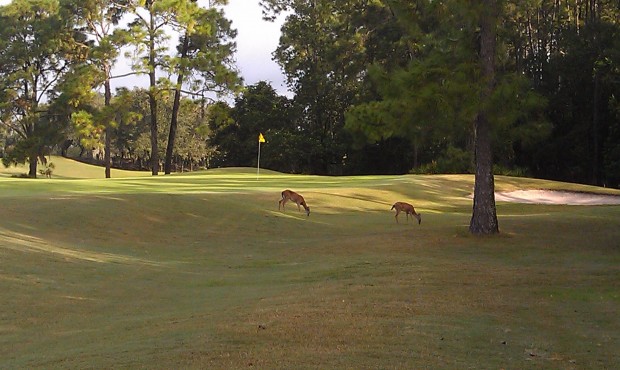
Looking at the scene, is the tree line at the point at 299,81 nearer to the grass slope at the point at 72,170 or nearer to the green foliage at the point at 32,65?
the green foliage at the point at 32,65

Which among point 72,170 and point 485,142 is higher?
point 485,142

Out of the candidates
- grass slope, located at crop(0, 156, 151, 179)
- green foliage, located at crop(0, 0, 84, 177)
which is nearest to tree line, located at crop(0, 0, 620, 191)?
green foliage, located at crop(0, 0, 84, 177)

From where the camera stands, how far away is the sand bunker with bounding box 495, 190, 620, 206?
33.5 meters

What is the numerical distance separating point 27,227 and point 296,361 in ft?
41.7

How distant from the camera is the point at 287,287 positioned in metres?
11.0

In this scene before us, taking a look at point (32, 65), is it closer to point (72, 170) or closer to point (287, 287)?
point (72, 170)

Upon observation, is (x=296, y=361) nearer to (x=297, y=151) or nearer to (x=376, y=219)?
(x=376, y=219)

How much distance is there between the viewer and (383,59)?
182 feet

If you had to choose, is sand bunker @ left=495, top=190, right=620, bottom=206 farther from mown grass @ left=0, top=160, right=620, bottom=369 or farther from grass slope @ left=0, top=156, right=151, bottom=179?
grass slope @ left=0, top=156, right=151, bottom=179

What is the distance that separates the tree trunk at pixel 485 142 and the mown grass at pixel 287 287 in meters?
0.66

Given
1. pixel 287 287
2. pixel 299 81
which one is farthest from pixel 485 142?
pixel 299 81

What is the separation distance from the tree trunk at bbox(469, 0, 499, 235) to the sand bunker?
15.8m

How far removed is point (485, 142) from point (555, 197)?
2026 centimetres

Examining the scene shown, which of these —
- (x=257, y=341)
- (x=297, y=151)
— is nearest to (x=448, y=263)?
(x=257, y=341)
